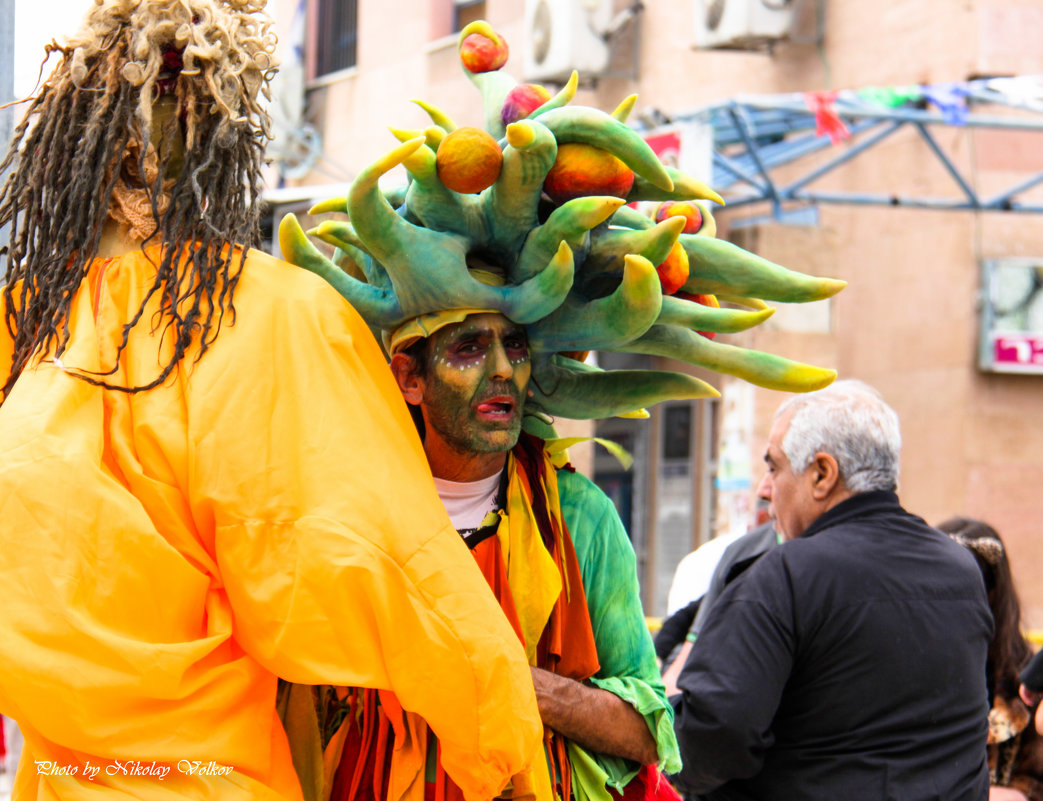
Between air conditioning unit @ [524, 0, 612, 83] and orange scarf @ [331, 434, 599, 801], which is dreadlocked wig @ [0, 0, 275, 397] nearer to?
orange scarf @ [331, 434, 599, 801]

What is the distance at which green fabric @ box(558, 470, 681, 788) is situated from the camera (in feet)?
7.86

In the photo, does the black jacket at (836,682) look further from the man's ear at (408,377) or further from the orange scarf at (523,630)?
the man's ear at (408,377)

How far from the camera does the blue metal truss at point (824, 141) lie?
316 inches

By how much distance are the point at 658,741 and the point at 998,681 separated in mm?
1974

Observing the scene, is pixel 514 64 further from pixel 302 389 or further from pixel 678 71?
pixel 302 389

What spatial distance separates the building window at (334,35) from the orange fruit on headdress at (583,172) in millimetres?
12874

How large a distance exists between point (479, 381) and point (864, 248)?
8.31 metres

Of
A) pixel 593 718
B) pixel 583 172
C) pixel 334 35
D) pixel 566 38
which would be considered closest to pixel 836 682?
pixel 593 718

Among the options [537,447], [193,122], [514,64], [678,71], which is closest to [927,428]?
[678,71]

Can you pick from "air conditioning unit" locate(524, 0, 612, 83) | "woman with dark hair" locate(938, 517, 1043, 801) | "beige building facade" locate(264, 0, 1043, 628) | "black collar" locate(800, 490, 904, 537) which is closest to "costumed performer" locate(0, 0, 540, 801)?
"black collar" locate(800, 490, 904, 537)

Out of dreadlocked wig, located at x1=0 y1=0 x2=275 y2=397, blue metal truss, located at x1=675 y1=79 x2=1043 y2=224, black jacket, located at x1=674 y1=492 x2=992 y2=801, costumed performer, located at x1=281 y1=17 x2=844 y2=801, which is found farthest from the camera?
blue metal truss, located at x1=675 y1=79 x2=1043 y2=224

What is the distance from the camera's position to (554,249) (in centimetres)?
216

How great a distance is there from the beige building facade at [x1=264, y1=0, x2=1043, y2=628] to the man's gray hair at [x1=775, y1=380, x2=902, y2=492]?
4229mm

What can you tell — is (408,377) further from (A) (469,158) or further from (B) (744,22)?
(B) (744,22)
